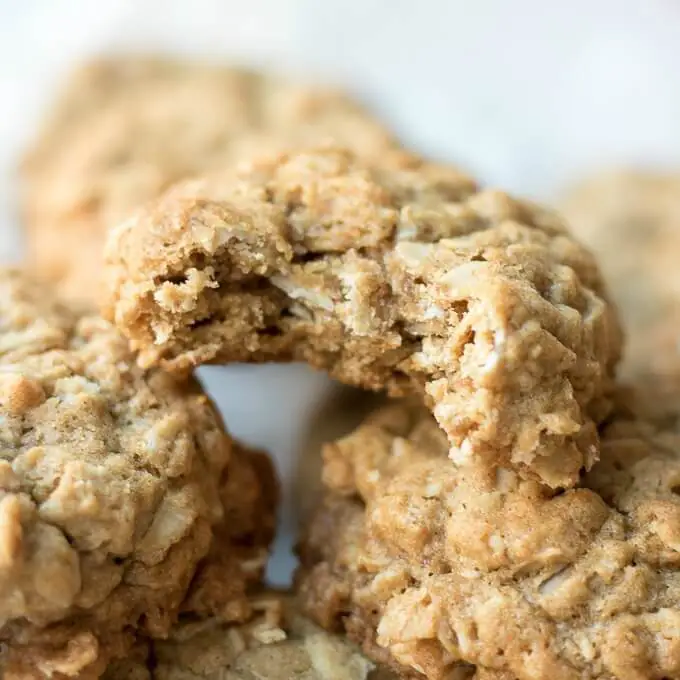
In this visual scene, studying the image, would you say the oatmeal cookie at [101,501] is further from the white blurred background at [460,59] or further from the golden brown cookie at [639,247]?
the white blurred background at [460,59]

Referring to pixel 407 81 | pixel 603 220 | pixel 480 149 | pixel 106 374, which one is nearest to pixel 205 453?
pixel 106 374

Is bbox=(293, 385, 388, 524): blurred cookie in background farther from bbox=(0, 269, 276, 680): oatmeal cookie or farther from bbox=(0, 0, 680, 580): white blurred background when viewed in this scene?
bbox=(0, 0, 680, 580): white blurred background

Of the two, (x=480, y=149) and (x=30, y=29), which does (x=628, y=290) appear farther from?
(x=30, y=29)

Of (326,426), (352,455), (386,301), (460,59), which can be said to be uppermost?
(460,59)

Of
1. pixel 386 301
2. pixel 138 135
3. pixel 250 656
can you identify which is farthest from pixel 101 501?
pixel 138 135

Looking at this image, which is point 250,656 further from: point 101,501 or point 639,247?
point 639,247

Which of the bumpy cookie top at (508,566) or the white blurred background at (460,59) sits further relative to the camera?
the white blurred background at (460,59)

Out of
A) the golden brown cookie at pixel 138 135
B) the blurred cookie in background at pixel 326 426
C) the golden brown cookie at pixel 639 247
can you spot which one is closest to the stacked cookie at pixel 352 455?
the blurred cookie in background at pixel 326 426
